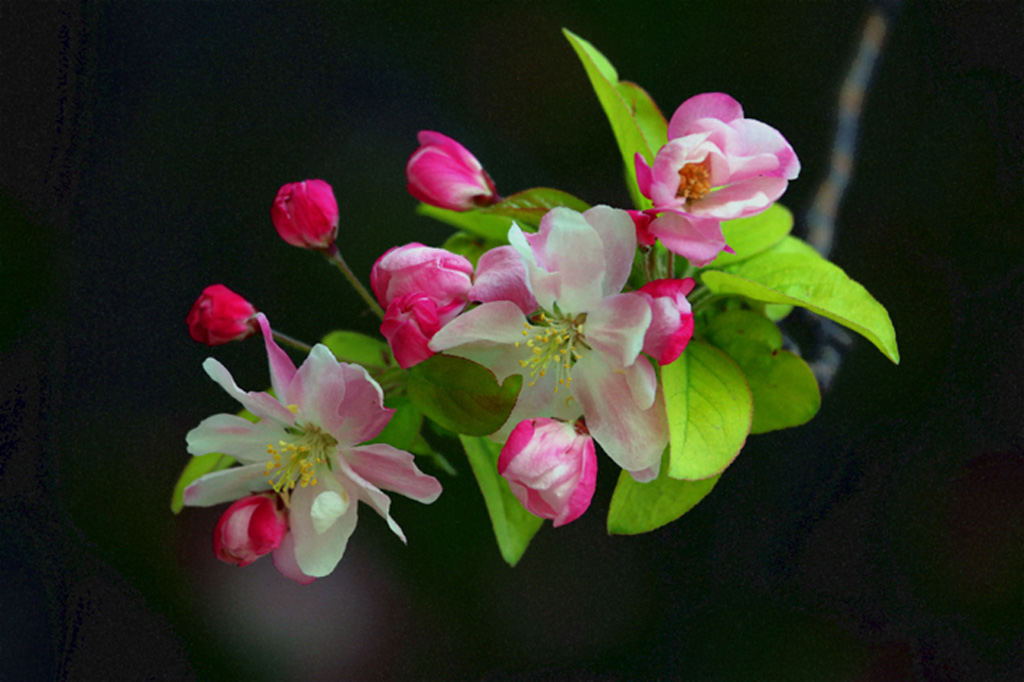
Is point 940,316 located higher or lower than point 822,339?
lower

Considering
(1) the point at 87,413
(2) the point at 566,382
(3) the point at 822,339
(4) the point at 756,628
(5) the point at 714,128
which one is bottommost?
(4) the point at 756,628

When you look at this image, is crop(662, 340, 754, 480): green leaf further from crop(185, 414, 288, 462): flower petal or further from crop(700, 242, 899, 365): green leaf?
crop(185, 414, 288, 462): flower petal

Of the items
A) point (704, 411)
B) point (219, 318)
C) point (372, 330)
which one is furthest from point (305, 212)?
point (372, 330)

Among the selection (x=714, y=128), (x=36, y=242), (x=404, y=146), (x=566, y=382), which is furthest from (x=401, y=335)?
(x=36, y=242)

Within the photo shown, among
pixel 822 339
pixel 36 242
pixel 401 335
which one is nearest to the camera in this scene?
pixel 401 335

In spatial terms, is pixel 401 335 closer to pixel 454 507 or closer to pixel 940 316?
pixel 454 507

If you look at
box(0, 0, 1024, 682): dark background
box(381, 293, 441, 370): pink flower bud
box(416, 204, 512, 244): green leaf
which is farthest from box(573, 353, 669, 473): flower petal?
box(0, 0, 1024, 682): dark background

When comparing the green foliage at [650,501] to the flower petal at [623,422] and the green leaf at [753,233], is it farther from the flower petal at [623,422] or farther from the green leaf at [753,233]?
the green leaf at [753,233]
